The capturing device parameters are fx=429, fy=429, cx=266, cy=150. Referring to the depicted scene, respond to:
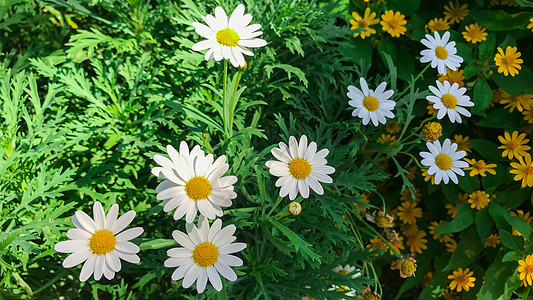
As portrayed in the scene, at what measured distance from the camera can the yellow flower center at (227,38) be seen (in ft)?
4.03

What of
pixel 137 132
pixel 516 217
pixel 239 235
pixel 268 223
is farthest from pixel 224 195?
pixel 516 217

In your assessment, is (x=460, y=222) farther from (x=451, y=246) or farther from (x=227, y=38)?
(x=227, y=38)

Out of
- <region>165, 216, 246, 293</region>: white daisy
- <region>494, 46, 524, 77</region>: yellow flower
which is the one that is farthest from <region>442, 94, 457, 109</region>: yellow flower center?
<region>165, 216, 246, 293</region>: white daisy

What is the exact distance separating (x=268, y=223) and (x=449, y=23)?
1359 millimetres

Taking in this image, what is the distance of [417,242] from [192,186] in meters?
1.32

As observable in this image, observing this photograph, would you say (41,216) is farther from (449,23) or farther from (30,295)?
(449,23)

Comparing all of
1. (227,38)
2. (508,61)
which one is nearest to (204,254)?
(227,38)

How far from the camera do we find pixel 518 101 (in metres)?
1.81

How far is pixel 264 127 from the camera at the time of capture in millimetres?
1947

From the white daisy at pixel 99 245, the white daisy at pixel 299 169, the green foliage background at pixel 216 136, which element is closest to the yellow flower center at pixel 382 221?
the green foliage background at pixel 216 136

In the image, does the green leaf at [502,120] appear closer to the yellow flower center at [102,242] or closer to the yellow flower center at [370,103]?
the yellow flower center at [370,103]

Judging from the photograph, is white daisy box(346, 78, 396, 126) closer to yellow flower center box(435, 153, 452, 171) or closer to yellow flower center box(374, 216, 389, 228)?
yellow flower center box(435, 153, 452, 171)

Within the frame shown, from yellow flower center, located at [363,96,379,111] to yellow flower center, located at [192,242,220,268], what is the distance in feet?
2.48

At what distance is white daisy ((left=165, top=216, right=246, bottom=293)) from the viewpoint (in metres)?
1.15
